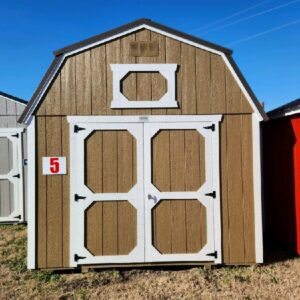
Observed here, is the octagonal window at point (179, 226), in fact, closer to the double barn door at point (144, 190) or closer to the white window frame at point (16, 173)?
the double barn door at point (144, 190)

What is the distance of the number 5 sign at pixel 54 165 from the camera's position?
6.00 m

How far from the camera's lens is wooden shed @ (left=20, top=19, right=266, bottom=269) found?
6012 mm

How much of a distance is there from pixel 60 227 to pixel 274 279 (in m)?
3.19

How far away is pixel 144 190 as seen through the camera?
19.9 ft

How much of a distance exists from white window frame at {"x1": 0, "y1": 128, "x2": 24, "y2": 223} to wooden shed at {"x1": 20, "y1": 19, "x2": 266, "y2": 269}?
392 centimetres

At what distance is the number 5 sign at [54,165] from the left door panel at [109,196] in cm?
13

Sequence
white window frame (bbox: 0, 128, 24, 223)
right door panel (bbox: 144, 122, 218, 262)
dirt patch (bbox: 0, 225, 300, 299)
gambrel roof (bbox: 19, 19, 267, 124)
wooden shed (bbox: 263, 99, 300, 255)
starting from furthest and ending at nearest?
1. white window frame (bbox: 0, 128, 24, 223)
2. wooden shed (bbox: 263, 99, 300, 255)
3. right door panel (bbox: 144, 122, 218, 262)
4. gambrel roof (bbox: 19, 19, 267, 124)
5. dirt patch (bbox: 0, 225, 300, 299)

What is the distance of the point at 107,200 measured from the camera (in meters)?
6.05

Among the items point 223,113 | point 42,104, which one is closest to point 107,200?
point 42,104

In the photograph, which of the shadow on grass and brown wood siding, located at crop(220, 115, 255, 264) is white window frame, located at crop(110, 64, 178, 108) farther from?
the shadow on grass

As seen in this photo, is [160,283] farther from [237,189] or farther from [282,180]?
[282,180]

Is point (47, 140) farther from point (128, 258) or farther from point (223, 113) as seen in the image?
point (223, 113)

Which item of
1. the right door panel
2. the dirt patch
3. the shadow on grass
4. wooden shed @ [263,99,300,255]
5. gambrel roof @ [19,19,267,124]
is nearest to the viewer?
the dirt patch

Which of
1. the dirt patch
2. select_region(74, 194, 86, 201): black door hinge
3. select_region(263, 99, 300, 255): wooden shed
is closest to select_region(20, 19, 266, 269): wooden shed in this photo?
select_region(74, 194, 86, 201): black door hinge
